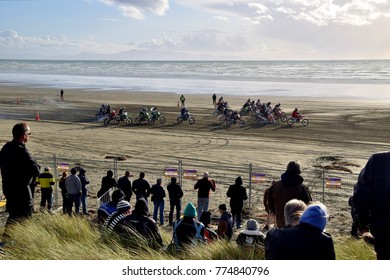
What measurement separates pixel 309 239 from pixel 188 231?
7.85 ft

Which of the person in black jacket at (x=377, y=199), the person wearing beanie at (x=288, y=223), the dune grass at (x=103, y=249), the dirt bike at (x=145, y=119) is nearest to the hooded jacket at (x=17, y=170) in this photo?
the dune grass at (x=103, y=249)

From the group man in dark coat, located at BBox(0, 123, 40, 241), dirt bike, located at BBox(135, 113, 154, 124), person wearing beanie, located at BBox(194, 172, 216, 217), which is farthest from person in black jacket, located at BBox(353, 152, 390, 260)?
dirt bike, located at BBox(135, 113, 154, 124)

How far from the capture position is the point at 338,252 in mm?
5199

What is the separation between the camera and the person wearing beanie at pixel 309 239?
3660mm

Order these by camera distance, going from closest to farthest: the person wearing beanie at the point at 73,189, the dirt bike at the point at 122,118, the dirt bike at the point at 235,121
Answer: the person wearing beanie at the point at 73,189, the dirt bike at the point at 235,121, the dirt bike at the point at 122,118

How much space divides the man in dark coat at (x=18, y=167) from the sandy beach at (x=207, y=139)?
7.66 m

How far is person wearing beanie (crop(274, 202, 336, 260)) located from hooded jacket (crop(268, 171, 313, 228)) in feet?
9.62

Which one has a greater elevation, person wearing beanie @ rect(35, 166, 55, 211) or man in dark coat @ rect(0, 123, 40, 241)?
man in dark coat @ rect(0, 123, 40, 241)

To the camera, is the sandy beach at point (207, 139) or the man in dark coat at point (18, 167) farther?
the sandy beach at point (207, 139)

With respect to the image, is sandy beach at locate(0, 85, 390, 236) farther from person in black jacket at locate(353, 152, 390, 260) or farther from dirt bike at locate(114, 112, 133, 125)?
person in black jacket at locate(353, 152, 390, 260)

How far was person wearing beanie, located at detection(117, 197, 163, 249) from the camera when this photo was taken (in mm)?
5570

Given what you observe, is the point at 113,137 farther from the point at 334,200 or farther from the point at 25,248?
the point at 25,248

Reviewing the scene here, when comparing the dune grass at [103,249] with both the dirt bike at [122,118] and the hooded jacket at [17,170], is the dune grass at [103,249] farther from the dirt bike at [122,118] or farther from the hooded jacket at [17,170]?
the dirt bike at [122,118]
